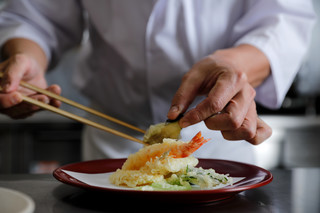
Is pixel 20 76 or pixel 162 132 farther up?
pixel 20 76

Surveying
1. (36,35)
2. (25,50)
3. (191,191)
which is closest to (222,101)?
(191,191)

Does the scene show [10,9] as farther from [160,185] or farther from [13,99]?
[160,185]

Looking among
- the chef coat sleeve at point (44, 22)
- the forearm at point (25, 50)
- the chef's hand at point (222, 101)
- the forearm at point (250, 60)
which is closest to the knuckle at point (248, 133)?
the chef's hand at point (222, 101)

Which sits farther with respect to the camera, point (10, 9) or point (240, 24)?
point (10, 9)

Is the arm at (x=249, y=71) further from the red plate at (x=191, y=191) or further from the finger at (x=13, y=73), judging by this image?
the finger at (x=13, y=73)

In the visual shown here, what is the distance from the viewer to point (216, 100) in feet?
2.82

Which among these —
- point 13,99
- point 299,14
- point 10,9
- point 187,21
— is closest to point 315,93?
point 299,14

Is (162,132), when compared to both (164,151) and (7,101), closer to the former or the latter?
(164,151)

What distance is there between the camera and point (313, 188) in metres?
0.92

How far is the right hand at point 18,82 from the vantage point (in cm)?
106

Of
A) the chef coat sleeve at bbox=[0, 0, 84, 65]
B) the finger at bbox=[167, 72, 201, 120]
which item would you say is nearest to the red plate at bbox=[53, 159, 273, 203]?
the finger at bbox=[167, 72, 201, 120]

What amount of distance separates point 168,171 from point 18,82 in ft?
1.68

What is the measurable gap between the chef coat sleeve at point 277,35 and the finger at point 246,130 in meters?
0.37

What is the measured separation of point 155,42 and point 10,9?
0.63 m
